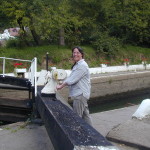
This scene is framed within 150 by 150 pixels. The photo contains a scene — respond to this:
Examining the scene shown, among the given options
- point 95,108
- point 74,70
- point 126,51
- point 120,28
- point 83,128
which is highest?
point 120,28

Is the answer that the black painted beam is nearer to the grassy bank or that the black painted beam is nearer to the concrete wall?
the concrete wall

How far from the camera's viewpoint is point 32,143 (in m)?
4.92

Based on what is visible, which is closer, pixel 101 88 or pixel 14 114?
pixel 14 114

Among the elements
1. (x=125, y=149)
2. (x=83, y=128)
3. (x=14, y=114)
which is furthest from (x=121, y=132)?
(x=14, y=114)

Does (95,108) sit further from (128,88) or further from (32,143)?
(32,143)

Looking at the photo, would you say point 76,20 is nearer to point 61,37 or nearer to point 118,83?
point 61,37

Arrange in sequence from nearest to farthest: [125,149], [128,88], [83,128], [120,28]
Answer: [83,128]
[125,149]
[128,88]
[120,28]

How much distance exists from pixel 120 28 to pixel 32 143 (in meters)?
21.5

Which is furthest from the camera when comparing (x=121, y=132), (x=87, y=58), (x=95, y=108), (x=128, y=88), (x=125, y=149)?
(x=87, y=58)

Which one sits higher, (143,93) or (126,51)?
(126,51)

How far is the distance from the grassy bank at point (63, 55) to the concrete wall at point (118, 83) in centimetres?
294

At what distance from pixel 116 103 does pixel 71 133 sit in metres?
13.7

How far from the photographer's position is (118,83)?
17.5m

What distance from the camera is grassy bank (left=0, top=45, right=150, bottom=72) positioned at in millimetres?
17969
